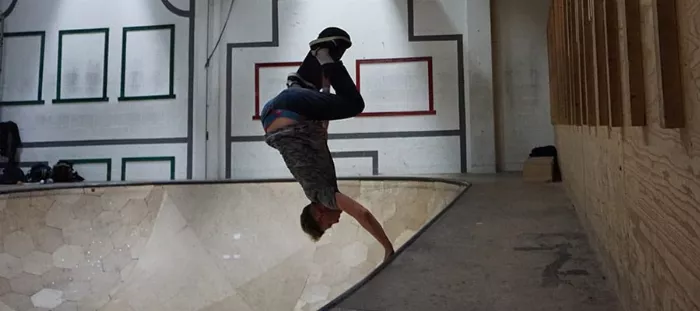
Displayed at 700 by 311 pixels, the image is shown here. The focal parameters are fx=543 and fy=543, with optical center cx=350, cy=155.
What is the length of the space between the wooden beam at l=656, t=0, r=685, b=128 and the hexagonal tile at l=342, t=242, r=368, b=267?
2.68 meters

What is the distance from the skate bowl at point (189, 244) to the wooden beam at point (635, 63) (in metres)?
2.24

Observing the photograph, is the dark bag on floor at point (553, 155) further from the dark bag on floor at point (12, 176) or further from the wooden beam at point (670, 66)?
the dark bag on floor at point (12, 176)

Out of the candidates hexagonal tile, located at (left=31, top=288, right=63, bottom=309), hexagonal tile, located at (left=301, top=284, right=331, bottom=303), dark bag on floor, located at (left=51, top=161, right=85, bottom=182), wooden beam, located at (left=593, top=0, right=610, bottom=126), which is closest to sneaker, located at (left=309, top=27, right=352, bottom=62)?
hexagonal tile, located at (left=301, top=284, right=331, bottom=303)

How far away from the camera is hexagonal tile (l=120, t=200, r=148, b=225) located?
12.2 ft

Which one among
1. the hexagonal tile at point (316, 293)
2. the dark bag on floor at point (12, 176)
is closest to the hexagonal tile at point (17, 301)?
the hexagonal tile at point (316, 293)

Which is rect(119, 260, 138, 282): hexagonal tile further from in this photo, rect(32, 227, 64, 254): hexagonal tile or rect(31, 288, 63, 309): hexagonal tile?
rect(32, 227, 64, 254): hexagonal tile

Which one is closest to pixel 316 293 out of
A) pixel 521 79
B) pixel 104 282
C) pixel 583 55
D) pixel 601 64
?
pixel 104 282

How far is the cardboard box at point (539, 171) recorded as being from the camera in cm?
325

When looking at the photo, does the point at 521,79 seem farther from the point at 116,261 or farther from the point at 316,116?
the point at 116,261

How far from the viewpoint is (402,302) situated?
1.04 meters

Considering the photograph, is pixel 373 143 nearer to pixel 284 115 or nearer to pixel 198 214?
pixel 198 214

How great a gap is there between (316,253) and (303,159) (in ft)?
2.93

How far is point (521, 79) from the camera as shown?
489 cm

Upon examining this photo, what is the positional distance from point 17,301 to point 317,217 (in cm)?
175
